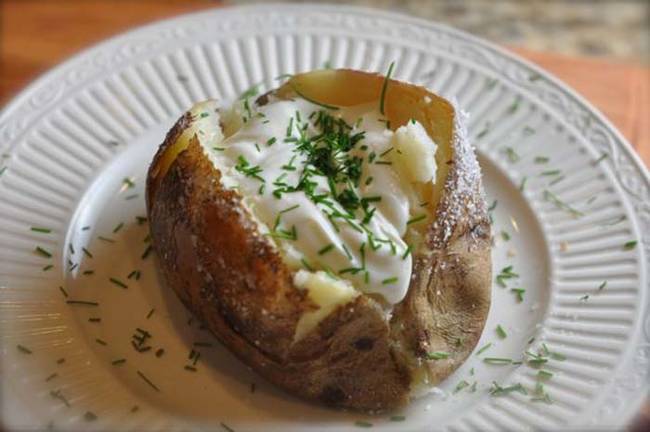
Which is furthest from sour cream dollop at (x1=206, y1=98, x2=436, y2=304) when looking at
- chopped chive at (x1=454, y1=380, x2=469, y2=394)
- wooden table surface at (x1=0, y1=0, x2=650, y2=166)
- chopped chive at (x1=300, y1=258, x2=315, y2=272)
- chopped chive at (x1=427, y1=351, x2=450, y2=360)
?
wooden table surface at (x1=0, y1=0, x2=650, y2=166)

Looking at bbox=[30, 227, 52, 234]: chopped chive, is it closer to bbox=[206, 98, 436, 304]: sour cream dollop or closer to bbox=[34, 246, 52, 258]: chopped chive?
bbox=[34, 246, 52, 258]: chopped chive

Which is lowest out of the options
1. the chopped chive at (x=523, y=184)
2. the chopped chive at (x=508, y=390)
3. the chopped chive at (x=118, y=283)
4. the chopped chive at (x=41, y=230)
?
the chopped chive at (x=508, y=390)

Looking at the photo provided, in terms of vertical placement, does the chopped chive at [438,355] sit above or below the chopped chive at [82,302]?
below

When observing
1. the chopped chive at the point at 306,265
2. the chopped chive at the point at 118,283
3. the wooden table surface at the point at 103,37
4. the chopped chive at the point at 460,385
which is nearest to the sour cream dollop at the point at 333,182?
the chopped chive at the point at 306,265

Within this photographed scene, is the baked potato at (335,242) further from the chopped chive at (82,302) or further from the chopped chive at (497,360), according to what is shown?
the chopped chive at (82,302)

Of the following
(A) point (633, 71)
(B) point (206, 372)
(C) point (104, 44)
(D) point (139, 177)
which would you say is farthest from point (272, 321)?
(A) point (633, 71)

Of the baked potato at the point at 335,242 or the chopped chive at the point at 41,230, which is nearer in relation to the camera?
the baked potato at the point at 335,242
